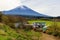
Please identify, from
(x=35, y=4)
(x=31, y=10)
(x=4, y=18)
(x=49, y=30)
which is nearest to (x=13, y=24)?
(x=4, y=18)

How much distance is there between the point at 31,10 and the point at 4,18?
1330 mm

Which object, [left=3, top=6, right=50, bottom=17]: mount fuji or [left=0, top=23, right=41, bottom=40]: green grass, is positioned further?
[left=3, top=6, right=50, bottom=17]: mount fuji

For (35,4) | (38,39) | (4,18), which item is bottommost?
(38,39)

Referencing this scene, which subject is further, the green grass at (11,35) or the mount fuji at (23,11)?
the mount fuji at (23,11)

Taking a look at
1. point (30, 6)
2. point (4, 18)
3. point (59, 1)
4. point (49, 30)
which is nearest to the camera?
point (59, 1)

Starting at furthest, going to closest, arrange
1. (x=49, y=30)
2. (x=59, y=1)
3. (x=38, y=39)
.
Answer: (x=49, y=30), (x=38, y=39), (x=59, y=1)

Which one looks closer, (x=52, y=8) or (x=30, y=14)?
(x=52, y=8)

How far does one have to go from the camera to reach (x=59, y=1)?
13.9 ft

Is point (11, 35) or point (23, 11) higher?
point (23, 11)

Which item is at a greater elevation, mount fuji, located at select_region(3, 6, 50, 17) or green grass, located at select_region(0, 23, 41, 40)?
mount fuji, located at select_region(3, 6, 50, 17)

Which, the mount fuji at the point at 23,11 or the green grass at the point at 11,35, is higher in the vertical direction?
the mount fuji at the point at 23,11

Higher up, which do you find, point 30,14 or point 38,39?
point 30,14

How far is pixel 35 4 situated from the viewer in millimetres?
4336

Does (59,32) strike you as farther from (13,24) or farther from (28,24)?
(13,24)
